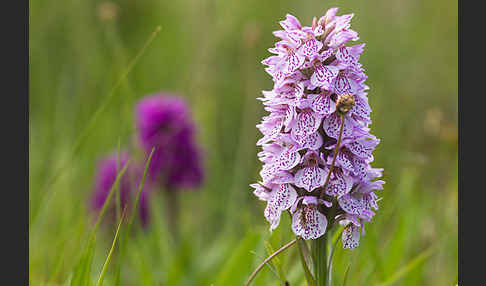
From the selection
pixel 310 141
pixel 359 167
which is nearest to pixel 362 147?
pixel 359 167

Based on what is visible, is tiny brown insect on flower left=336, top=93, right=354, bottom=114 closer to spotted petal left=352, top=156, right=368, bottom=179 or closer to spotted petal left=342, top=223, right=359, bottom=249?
spotted petal left=352, top=156, right=368, bottom=179

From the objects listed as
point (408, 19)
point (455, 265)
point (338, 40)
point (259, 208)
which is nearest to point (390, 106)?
point (408, 19)

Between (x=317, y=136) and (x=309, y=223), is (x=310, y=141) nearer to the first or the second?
(x=317, y=136)

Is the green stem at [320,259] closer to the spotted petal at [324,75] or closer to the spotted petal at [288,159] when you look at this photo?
the spotted petal at [288,159]

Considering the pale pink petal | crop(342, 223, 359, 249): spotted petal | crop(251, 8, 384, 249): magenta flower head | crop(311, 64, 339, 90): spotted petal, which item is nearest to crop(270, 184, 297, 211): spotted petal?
crop(251, 8, 384, 249): magenta flower head

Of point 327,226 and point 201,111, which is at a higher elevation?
point 201,111

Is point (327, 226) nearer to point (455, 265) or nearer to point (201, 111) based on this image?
point (455, 265)

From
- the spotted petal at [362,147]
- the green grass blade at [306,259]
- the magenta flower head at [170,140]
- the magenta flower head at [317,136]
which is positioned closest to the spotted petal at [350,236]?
the magenta flower head at [317,136]
